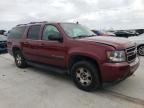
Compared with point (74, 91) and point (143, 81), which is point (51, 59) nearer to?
point (74, 91)

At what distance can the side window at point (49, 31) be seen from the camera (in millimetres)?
5581

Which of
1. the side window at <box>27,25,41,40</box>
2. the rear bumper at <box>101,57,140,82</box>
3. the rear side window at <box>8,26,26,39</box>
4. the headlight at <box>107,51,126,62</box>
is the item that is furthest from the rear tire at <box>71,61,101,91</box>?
the rear side window at <box>8,26,26,39</box>

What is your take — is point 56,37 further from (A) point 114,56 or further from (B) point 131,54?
(B) point 131,54

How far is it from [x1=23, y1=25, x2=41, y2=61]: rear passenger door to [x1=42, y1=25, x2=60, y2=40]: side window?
35 cm

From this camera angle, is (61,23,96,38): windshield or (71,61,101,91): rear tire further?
(61,23,96,38): windshield

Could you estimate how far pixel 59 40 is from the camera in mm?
5398

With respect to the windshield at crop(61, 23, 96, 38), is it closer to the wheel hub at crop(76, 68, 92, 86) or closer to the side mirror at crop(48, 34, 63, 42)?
the side mirror at crop(48, 34, 63, 42)

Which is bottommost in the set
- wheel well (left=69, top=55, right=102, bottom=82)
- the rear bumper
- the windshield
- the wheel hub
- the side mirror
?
the wheel hub

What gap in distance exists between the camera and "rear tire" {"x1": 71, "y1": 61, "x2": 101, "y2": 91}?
463 cm

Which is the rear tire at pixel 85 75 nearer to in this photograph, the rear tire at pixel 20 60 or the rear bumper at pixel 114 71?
the rear bumper at pixel 114 71

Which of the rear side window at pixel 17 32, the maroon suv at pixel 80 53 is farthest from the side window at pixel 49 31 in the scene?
the rear side window at pixel 17 32

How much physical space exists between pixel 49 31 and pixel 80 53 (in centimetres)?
164

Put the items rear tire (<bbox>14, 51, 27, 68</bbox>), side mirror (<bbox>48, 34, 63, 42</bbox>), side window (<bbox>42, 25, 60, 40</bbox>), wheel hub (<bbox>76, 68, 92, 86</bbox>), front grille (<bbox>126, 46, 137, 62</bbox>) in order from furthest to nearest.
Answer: rear tire (<bbox>14, 51, 27, 68</bbox>)
side window (<bbox>42, 25, 60, 40</bbox>)
side mirror (<bbox>48, 34, 63, 42</bbox>)
wheel hub (<bbox>76, 68, 92, 86</bbox>)
front grille (<bbox>126, 46, 137, 62</bbox>)

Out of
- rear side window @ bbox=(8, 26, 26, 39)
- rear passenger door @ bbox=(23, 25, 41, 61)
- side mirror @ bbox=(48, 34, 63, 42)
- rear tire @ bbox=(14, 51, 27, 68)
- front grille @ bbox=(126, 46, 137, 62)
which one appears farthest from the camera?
rear tire @ bbox=(14, 51, 27, 68)
